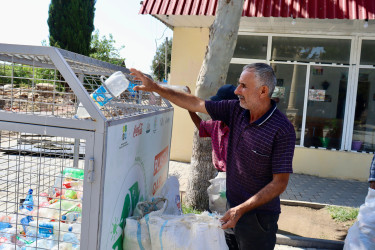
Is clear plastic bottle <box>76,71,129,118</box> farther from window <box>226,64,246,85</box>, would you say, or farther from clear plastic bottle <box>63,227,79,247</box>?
window <box>226,64,246,85</box>

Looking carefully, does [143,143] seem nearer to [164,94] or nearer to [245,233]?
[164,94]

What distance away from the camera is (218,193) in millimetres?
2682

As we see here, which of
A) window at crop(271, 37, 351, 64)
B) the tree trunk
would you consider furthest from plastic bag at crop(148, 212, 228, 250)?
window at crop(271, 37, 351, 64)

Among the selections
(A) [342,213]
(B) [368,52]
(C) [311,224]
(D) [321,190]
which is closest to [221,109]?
(C) [311,224]

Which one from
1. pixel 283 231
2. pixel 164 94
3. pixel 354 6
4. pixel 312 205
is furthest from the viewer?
pixel 354 6

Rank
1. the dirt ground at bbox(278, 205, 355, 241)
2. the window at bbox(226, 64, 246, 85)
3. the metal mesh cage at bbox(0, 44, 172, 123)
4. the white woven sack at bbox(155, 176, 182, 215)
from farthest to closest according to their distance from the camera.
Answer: the window at bbox(226, 64, 246, 85)
the dirt ground at bbox(278, 205, 355, 241)
the white woven sack at bbox(155, 176, 182, 215)
the metal mesh cage at bbox(0, 44, 172, 123)

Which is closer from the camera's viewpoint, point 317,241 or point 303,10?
point 317,241

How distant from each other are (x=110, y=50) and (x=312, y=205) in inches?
849

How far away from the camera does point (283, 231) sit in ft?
13.7

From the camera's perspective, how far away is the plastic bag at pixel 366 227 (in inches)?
104

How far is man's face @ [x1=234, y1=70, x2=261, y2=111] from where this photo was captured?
1919mm

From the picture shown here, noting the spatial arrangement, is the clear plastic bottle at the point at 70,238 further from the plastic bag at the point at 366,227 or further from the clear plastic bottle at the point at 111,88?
the plastic bag at the point at 366,227

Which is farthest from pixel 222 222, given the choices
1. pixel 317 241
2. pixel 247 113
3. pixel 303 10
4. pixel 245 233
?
pixel 303 10

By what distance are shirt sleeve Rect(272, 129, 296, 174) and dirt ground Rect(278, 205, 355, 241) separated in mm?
2635
